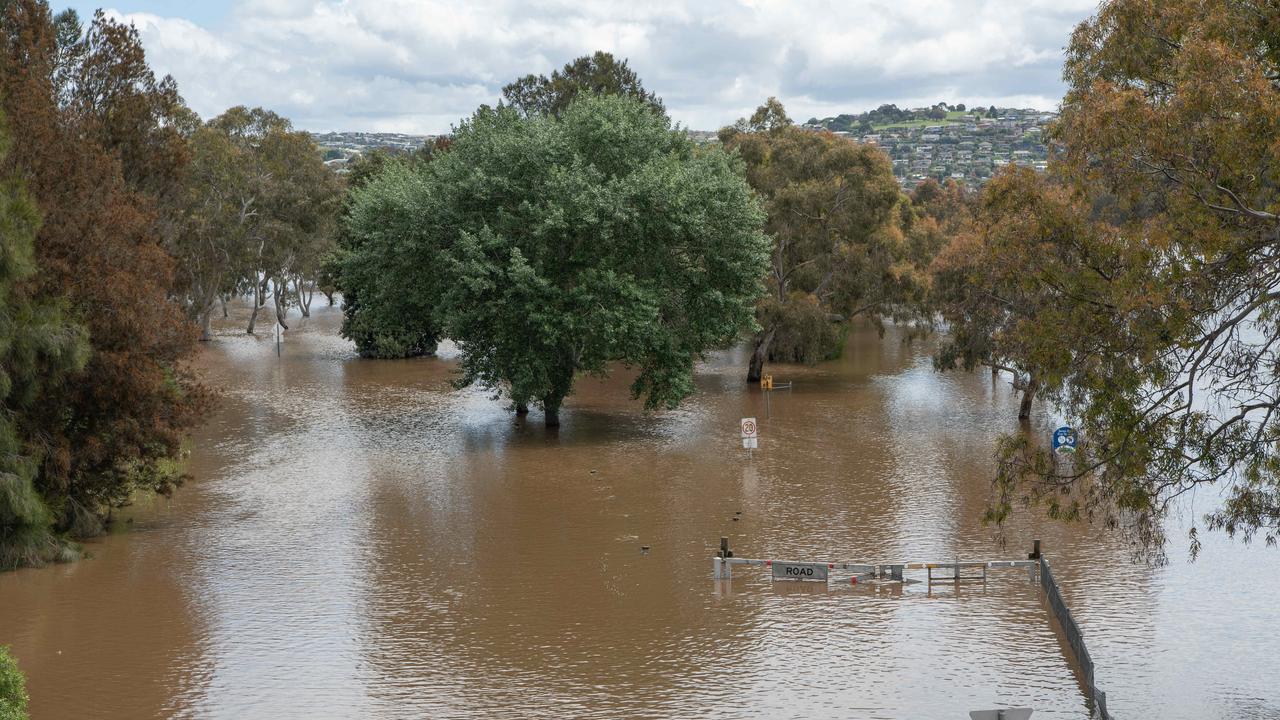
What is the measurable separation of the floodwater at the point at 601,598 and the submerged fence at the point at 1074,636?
0.27m

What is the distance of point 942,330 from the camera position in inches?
3162

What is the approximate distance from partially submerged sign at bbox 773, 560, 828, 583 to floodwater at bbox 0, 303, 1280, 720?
10.5 inches

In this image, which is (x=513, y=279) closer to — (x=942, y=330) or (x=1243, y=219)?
(x=1243, y=219)

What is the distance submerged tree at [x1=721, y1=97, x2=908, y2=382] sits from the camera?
167ft

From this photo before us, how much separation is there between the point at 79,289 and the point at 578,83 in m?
52.3

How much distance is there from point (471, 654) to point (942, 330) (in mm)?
64459

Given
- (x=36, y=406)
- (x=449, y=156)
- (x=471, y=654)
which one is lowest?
(x=471, y=654)

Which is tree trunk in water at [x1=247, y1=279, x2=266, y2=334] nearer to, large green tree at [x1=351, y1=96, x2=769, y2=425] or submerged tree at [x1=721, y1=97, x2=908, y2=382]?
submerged tree at [x1=721, y1=97, x2=908, y2=382]

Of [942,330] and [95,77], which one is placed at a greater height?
[95,77]

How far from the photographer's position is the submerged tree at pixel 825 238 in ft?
167

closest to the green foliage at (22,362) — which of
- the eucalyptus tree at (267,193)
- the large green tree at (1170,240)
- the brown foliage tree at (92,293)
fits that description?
the brown foliage tree at (92,293)

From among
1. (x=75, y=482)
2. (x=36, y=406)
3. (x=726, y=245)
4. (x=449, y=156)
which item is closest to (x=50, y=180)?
(x=36, y=406)

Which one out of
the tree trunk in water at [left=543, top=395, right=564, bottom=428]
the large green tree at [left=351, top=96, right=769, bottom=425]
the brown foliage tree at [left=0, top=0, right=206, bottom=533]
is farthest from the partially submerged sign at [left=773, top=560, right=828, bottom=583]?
the tree trunk in water at [left=543, top=395, right=564, bottom=428]

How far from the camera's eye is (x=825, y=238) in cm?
5200
